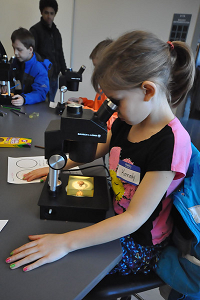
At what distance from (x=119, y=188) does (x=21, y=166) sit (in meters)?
0.43

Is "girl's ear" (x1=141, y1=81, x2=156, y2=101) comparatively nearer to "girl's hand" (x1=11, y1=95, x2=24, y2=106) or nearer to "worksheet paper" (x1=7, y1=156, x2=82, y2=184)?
"worksheet paper" (x1=7, y1=156, x2=82, y2=184)

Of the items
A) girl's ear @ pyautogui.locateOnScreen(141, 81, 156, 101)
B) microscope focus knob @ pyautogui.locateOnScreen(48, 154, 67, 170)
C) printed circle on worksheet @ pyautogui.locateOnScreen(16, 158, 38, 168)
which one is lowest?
printed circle on worksheet @ pyautogui.locateOnScreen(16, 158, 38, 168)

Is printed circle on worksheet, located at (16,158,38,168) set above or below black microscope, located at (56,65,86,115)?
below

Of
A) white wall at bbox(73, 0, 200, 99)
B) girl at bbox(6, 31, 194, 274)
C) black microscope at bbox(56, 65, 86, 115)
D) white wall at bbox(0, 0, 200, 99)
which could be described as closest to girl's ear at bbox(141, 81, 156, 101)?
girl at bbox(6, 31, 194, 274)

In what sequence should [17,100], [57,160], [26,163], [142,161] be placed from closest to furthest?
[57,160], [142,161], [26,163], [17,100]

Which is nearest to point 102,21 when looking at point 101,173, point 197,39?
point 197,39

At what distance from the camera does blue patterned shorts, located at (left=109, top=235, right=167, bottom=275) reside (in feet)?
2.66

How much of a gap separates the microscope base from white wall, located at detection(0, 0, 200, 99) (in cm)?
340

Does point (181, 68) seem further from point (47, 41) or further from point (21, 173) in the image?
point (47, 41)

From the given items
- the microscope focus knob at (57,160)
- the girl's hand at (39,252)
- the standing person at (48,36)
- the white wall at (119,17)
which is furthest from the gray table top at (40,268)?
the white wall at (119,17)

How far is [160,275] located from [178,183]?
335 millimetres

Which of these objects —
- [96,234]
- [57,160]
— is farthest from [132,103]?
[96,234]

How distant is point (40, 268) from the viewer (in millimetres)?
555

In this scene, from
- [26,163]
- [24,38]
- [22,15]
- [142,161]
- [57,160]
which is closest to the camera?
[57,160]
